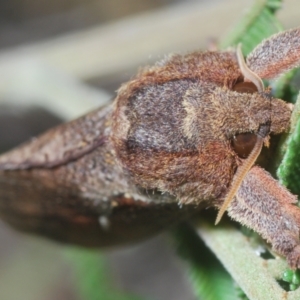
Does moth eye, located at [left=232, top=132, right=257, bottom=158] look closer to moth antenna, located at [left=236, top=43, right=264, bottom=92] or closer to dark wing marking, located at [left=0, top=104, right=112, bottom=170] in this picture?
moth antenna, located at [left=236, top=43, right=264, bottom=92]

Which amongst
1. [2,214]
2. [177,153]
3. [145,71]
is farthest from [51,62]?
[177,153]

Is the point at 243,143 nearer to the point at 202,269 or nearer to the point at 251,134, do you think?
the point at 251,134

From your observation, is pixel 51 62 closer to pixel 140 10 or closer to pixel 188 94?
pixel 140 10

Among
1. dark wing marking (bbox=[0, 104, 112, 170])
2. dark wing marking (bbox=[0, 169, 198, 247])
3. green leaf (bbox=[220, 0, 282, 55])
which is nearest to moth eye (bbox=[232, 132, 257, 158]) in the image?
dark wing marking (bbox=[0, 169, 198, 247])

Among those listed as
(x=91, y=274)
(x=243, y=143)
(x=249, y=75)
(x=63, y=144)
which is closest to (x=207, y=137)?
(x=243, y=143)

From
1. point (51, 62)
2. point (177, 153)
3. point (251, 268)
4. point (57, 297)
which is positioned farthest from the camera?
point (57, 297)

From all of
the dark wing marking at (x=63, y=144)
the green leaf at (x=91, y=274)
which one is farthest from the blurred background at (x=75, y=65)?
the dark wing marking at (x=63, y=144)
